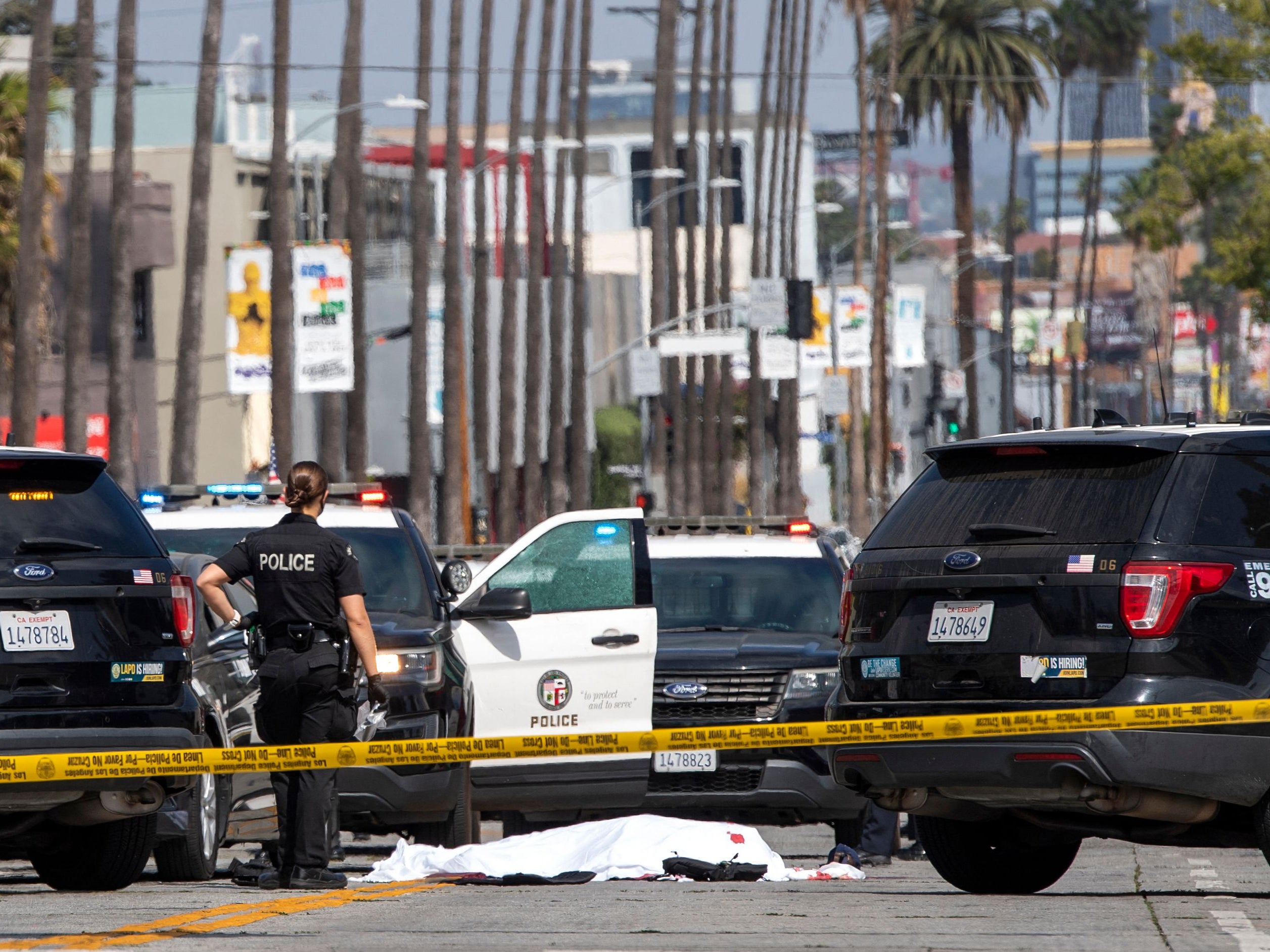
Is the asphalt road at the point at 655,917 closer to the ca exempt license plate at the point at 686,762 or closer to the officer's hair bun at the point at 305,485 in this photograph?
the officer's hair bun at the point at 305,485

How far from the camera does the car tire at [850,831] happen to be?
14023 millimetres

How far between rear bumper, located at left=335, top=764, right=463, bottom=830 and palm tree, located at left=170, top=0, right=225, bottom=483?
69.3 feet

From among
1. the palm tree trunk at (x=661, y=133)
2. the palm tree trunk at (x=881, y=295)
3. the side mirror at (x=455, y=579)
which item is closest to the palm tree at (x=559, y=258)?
the palm tree trunk at (x=661, y=133)

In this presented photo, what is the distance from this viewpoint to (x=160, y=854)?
38.3ft

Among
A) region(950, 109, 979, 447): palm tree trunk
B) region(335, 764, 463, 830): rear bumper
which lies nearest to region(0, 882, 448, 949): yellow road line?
region(335, 764, 463, 830): rear bumper

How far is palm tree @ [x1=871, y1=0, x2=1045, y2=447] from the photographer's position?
262 feet

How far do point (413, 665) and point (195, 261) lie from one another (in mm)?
21643

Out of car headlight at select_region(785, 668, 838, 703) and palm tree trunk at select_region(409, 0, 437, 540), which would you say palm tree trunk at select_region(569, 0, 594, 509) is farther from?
car headlight at select_region(785, 668, 838, 703)

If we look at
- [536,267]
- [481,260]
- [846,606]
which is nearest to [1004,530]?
[846,606]

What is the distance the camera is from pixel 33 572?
939cm

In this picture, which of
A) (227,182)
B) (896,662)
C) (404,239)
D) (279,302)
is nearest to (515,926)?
(896,662)

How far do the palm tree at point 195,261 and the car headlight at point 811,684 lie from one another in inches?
820

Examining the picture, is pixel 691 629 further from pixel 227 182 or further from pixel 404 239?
pixel 404 239

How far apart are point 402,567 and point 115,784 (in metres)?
4.35
